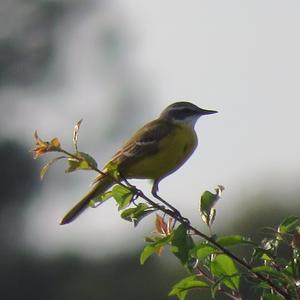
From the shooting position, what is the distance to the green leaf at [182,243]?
483 cm

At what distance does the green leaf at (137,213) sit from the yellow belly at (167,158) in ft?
6.43

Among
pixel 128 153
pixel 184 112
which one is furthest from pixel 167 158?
pixel 184 112

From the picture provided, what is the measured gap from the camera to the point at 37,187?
123ft

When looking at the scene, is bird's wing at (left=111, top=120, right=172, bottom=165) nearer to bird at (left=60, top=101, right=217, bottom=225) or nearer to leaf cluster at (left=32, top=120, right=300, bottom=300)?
bird at (left=60, top=101, right=217, bottom=225)

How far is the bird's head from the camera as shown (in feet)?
26.7

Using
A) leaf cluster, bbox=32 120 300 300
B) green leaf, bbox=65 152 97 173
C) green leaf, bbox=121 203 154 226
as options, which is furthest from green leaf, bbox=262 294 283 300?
green leaf, bbox=65 152 97 173

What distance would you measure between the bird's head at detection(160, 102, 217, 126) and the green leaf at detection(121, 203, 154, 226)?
2912mm

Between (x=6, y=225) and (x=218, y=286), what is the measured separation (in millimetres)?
32179

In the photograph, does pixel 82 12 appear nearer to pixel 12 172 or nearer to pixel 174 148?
pixel 12 172

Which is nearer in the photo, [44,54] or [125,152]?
[125,152]

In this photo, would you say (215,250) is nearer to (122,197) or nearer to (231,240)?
(231,240)

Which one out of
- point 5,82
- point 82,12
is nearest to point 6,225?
point 5,82

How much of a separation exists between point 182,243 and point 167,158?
2551 mm

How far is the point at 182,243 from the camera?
486 cm
